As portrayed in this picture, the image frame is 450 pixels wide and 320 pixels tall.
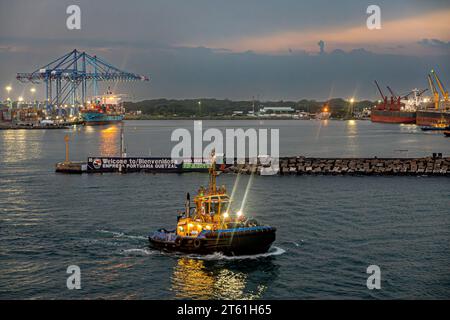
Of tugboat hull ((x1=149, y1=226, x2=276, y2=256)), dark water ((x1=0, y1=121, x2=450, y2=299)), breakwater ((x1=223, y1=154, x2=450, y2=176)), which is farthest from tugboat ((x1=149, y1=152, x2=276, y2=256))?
breakwater ((x1=223, y1=154, x2=450, y2=176))

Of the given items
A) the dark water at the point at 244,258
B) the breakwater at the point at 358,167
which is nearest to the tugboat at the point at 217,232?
the dark water at the point at 244,258

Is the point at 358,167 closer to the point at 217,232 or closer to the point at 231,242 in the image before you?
the point at 231,242

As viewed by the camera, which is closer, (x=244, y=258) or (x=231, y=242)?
(x=231, y=242)

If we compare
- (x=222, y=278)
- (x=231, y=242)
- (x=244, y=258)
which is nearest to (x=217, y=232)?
(x=231, y=242)

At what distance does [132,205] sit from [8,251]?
42.9 ft

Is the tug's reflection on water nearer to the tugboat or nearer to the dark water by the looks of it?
the dark water

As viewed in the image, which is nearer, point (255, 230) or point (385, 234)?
point (255, 230)

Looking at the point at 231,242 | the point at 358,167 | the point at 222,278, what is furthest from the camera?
the point at 358,167

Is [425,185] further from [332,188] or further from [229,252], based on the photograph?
[229,252]

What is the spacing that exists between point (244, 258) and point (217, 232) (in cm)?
175

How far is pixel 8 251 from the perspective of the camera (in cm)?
2864

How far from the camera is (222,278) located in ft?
79.9

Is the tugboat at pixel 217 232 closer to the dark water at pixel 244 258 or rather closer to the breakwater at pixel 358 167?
the dark water at pixel 244 258

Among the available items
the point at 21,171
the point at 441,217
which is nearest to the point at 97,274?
the point at 441,217
